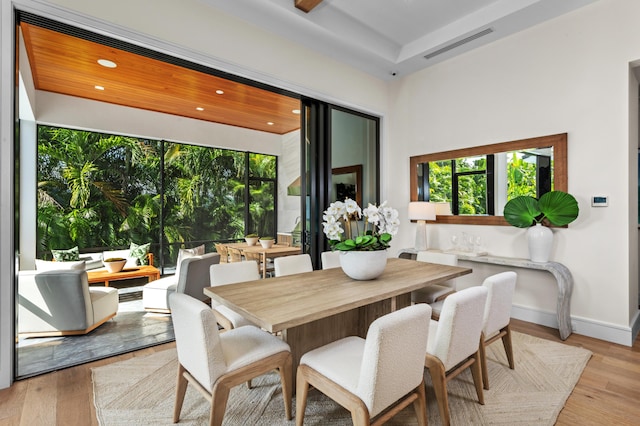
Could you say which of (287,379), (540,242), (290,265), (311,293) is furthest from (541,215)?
(287,379)

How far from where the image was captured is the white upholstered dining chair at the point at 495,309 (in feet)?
6.73

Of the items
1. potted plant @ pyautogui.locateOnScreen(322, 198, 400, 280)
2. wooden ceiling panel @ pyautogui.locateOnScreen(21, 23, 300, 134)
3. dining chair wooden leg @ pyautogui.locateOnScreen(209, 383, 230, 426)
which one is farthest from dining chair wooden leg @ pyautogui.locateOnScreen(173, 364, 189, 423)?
wooden ceiling panel @ pyautogui.locateOnScreen(21, 23, 300, 134)

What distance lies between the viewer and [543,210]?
314cm

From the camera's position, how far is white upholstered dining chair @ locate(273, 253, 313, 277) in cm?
274

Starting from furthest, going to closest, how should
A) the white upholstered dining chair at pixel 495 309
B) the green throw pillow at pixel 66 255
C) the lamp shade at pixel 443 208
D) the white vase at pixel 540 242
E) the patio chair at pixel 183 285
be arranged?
the green throw pillow at pixel 66 255 < the lamp shade at pixel 443 208 < the patio chair at pixel 183 285 < the white vase at pixel 540 242 < the white upholstered dining chair at pixel 495 309

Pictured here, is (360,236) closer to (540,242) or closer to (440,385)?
(440,385)

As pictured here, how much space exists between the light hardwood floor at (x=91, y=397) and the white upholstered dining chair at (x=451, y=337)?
28.5 inches

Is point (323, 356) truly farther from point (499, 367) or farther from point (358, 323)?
point (499, 367)

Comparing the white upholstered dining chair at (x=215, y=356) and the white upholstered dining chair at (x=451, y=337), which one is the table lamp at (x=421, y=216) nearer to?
the white upholstered dining chair at (x=451, y=337)

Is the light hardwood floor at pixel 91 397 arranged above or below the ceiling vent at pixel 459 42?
below

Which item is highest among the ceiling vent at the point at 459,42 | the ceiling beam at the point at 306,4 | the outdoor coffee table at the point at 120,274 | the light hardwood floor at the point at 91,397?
the ceiling beam at the point at 306,4

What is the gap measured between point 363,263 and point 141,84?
4262mm

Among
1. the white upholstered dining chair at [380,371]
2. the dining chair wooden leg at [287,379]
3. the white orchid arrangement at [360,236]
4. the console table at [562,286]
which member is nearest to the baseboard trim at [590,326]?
the console table at [562,286]

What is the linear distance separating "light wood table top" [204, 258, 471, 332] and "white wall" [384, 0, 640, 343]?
1.47m
